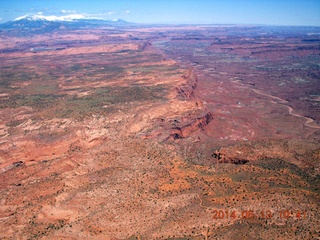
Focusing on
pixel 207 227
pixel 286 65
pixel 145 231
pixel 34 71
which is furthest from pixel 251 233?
pixel 286 65

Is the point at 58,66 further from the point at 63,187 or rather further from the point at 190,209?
the point at 190,209
